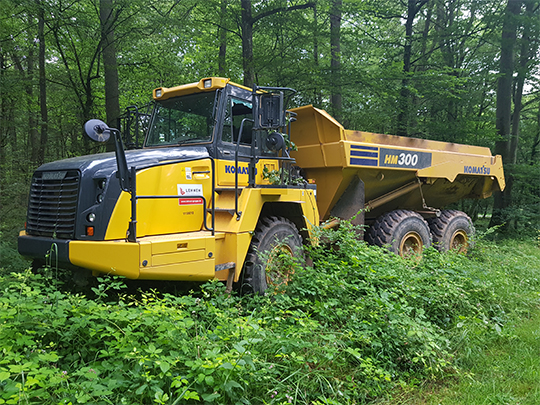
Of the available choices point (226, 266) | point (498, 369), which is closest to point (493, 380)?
point (498, 369)

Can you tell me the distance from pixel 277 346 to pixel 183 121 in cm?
343

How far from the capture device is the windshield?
523cm

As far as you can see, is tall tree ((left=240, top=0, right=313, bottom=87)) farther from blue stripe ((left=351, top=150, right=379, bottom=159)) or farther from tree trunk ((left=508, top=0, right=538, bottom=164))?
tree trunk ((left=508, top=0, right=538, bottom=164))

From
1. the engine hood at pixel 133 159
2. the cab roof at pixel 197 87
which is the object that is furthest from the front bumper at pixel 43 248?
the cab roof at pixel 197 87

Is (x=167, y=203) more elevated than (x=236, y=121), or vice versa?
(x=236, y=121)

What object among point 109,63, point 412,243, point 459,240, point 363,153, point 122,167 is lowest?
point 459,240

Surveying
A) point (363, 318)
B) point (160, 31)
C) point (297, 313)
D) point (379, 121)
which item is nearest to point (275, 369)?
point (297, 313)

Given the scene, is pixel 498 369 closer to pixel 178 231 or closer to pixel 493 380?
pixel 493 380

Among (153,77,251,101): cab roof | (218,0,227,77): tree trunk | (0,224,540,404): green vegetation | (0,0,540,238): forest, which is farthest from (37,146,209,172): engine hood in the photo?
(218,0,227,77): tree trunk

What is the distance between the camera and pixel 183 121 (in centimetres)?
549

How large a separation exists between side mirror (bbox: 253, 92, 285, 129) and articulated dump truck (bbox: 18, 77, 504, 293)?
17mm

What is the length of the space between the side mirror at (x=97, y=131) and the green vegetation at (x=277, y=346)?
4.28 feet

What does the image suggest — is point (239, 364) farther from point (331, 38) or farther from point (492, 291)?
point (331, 38)

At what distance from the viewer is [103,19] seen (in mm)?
9688
